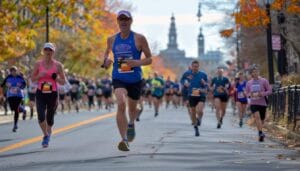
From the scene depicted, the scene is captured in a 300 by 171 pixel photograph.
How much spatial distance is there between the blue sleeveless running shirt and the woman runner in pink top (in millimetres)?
2318

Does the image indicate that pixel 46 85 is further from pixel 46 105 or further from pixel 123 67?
pixel 123 67

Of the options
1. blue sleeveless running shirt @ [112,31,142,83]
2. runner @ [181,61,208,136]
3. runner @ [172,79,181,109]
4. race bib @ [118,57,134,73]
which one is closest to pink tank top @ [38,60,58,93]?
blue sleeveless running shirt @ [112,31,142,83]

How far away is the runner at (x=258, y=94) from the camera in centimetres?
2044

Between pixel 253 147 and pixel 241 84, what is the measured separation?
14.0 meters

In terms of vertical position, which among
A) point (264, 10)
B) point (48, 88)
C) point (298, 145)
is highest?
point (264, 10)

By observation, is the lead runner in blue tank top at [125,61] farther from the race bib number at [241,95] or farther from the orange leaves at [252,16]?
the race bib number at [241,95]

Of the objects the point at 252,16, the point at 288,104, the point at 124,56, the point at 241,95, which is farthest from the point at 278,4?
the point at 124,56

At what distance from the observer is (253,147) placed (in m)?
17.6

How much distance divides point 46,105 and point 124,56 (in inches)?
114

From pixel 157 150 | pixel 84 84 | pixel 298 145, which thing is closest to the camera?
pixel 157 150

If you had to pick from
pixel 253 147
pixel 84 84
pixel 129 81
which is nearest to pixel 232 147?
pixel 253 147

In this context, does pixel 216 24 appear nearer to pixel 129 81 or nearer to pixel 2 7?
pixel 2 7

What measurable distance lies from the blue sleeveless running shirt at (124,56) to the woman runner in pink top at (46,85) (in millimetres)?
2318

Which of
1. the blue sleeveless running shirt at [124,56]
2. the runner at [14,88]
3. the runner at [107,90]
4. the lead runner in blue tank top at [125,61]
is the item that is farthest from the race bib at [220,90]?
the runner at [107,90]
